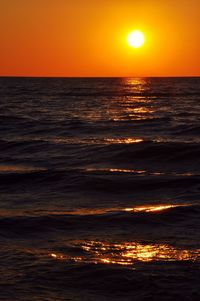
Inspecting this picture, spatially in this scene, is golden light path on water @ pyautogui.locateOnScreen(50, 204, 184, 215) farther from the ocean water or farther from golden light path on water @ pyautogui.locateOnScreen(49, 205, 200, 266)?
golden light path on water @ pyautogui.locateOnScreen(49, 205, 200, 266)

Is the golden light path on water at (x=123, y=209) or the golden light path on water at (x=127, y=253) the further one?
the golden light path on water at (x=123, y=209)

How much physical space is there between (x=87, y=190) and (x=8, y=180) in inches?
95.8

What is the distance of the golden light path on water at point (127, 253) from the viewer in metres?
8.90

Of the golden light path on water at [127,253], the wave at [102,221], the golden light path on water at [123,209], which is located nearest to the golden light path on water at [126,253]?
the golden light path on water at [127,253]

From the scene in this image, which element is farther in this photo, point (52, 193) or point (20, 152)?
point (20, 152)

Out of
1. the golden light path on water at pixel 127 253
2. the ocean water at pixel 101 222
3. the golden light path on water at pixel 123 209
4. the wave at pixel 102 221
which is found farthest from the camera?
the golden light path on water at pixel 123 209

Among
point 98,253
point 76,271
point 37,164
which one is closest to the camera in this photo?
point 76,271

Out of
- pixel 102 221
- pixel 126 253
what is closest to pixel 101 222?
pixel 102 221

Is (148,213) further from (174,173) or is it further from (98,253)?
(174,173)

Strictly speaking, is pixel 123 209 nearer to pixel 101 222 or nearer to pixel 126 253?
pixel 101 222

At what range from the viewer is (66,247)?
9.57m

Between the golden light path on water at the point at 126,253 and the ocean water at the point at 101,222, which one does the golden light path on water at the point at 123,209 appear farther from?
the golden light path on water at the point at 126,253

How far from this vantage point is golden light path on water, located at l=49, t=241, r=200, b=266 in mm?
8898

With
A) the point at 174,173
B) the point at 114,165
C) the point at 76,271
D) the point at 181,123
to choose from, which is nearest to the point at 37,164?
the point at 114,165
